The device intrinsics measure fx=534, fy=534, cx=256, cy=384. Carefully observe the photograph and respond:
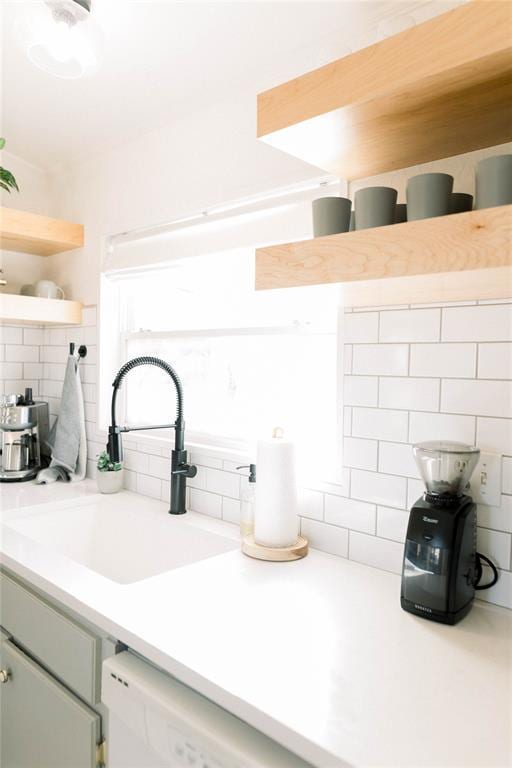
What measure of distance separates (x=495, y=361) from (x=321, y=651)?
2.35 ft

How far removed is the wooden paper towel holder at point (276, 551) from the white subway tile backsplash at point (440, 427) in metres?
0.43

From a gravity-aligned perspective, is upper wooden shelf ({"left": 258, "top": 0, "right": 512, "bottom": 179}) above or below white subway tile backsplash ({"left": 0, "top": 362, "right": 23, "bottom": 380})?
above

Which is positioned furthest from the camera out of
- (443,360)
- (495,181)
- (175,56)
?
(175,56)

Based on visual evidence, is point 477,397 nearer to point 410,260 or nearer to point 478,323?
point 478,323

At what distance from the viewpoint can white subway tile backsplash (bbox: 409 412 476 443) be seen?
1244 mm

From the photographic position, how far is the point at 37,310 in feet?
7.88

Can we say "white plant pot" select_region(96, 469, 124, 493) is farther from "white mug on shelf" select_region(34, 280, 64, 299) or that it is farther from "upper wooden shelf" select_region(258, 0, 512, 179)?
"upper wooden shelf" select_region(258, 0, 512, 179)

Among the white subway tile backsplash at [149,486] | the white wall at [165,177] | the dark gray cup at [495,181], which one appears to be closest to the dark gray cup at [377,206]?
the dark gray cup at [495,181]

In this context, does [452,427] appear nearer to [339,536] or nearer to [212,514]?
[339,536]

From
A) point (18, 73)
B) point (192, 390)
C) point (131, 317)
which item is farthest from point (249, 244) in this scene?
point (18, 73)


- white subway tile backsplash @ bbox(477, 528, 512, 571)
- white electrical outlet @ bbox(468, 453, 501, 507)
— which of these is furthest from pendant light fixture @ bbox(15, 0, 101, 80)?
white subway tile backsplash @ bbox(477, 528, 512, 571)

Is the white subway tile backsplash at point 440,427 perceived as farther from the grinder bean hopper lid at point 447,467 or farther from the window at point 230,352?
the window at point 230,352

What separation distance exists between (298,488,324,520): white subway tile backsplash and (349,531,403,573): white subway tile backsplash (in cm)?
12

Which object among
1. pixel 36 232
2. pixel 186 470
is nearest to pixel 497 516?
pixel 186 470
